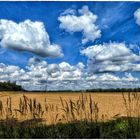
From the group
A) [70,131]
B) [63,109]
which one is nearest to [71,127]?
[70,131]

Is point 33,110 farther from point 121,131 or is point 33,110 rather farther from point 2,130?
point 121,131

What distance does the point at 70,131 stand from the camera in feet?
24.7

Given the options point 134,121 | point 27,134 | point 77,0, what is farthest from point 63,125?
point 77,0

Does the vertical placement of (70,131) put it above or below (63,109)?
below

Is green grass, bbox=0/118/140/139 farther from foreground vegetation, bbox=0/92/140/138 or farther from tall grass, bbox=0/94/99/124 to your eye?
tall grass, bbox=0/94/99/124

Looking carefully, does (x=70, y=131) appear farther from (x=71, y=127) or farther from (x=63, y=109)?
(x=63, y=109)

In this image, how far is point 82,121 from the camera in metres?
7.93

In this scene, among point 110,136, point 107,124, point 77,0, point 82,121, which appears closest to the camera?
point 77,0

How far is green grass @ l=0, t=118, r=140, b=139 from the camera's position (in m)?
7.37

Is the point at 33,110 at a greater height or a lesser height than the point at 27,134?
greater

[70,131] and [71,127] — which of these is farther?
[71,127]

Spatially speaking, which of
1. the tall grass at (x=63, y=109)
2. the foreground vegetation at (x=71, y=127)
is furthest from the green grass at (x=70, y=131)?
the tall grass at (x=63, y=109)

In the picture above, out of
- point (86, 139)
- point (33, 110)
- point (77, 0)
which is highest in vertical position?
point (77, 0)

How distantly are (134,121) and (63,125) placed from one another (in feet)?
5.11
